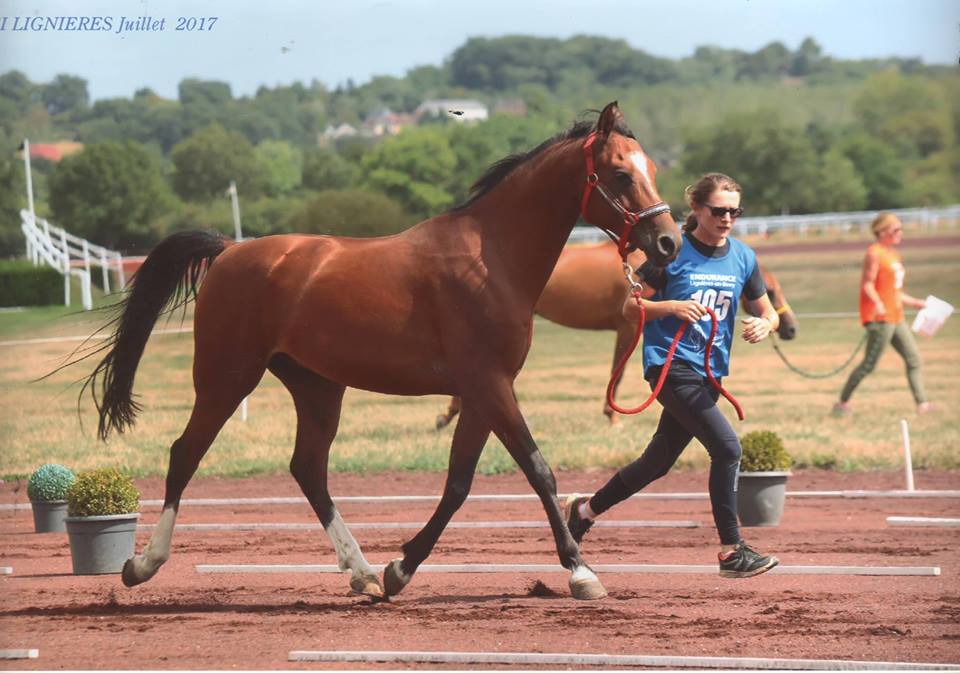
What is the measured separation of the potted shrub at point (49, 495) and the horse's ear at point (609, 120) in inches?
176

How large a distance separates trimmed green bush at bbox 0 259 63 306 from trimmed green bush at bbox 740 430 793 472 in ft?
57.3

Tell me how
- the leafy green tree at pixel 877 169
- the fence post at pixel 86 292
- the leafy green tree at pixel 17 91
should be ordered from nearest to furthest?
1. the fence post at pixel 86 292
2. the leafy green tree at pixel 17 91
3. the leafy green tree at pixel 877 169

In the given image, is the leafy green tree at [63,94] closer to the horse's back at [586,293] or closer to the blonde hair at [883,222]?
the horse's back at [586,293]

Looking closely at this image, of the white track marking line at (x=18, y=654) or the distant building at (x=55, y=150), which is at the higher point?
the distant building at (x=55, y=150)

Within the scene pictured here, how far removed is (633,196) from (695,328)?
71 cm

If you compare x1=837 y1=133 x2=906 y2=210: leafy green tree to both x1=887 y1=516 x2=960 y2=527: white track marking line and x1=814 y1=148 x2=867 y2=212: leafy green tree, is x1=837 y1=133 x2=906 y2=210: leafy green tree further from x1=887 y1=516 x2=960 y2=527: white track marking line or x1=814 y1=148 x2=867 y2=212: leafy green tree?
x1=887 y1=516 x2=960 y2=527: white track marking line

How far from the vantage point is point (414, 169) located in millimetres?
39750

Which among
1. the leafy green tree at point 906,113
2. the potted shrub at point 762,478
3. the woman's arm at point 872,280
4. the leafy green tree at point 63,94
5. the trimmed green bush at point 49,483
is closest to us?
the potted shrub at point 762,478

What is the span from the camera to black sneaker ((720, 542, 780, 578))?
21.5 feet

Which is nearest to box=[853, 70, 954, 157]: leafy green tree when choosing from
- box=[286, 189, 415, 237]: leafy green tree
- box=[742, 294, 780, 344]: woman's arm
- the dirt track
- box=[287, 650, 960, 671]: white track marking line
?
box=[286, 189, 415, 237]: leafy green tree

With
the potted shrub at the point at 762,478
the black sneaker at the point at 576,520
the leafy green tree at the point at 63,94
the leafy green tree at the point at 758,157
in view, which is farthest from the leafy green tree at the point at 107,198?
the leafy green tree at the point at 758,157

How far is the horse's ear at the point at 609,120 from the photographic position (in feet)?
20.8

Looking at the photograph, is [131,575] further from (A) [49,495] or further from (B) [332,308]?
(A) [49,495]

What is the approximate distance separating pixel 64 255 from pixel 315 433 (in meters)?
17.7
